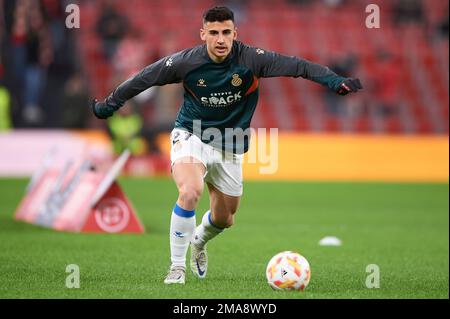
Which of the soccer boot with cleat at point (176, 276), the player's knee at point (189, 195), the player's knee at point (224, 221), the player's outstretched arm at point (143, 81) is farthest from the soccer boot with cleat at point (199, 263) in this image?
the player's outstretched arm at point (143, 81)

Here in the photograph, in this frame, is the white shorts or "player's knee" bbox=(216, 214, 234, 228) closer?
the white shorts

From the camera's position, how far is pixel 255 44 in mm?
24172

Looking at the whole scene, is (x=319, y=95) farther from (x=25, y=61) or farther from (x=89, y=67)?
(x=25, y=61)

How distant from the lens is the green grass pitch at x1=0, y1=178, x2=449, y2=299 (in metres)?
7.13

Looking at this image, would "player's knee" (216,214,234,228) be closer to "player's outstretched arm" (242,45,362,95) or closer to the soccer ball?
the soccer ball

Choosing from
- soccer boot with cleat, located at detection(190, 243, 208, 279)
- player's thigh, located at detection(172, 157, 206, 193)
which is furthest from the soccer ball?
soccer boot with cleat, located at detection(190, 243, 208, 279)

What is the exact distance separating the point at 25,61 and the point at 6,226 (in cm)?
984

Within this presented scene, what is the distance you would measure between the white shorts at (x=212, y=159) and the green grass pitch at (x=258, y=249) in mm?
750

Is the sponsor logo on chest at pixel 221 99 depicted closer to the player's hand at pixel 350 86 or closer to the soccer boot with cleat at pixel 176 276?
the player's hand at pixel 350 86

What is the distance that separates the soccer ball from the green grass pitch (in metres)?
0.07

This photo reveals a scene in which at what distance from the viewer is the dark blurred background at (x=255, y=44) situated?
20766 mm

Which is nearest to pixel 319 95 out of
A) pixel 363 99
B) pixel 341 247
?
pixel 363 99

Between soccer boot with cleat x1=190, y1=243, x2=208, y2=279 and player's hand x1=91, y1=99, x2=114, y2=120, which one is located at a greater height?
player's hand x1=91, y1=99, x2=114, y2=120

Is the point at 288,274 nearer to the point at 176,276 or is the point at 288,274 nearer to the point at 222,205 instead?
the point at 176,276
